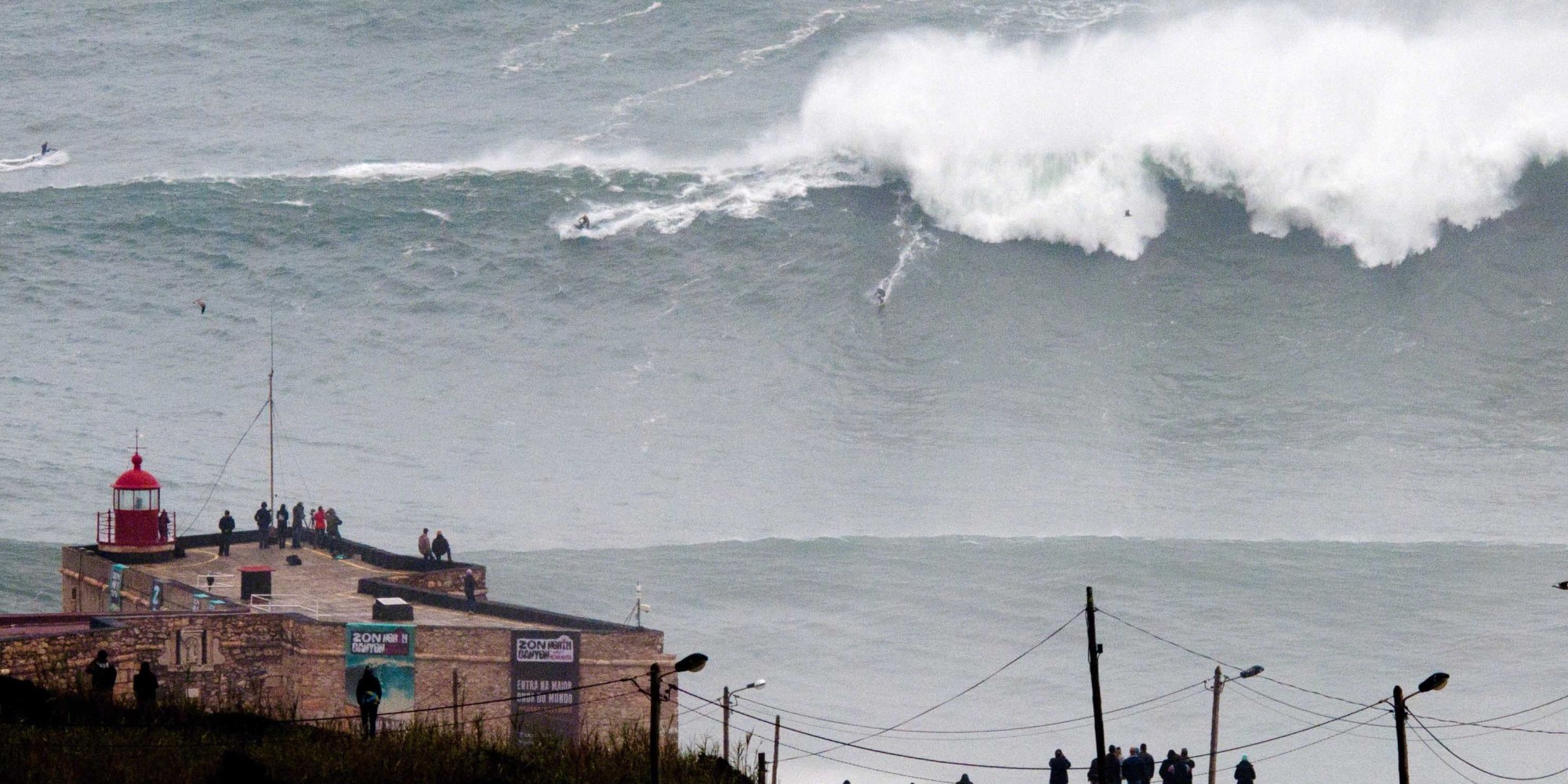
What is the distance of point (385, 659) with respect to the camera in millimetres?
26781

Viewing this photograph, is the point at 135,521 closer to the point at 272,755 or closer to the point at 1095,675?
the point at 272,755

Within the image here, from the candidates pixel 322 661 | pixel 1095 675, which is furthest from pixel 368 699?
pixel 322 661

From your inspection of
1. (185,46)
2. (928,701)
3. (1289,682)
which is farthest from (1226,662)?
(185,46)

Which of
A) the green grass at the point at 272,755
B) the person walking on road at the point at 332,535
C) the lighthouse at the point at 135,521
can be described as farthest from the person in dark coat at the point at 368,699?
the person walking on road at the point at 332,535

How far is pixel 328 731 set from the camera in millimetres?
20719

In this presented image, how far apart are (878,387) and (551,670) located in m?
22.4

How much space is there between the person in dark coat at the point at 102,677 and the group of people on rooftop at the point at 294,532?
14.3m

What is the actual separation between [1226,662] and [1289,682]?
4.68ft

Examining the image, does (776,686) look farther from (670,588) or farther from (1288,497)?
(1288,497)

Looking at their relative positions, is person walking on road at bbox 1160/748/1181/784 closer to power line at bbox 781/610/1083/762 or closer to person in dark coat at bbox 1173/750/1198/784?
person in dark coat at bbox 1173/750/1198/784

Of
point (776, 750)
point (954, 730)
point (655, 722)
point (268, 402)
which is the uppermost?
point (268, 402)

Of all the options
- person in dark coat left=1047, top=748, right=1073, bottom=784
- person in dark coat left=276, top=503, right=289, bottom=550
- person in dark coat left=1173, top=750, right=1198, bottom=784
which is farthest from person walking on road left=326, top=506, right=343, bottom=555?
person in dark coat left=1173, top=750, right=1198, bottom=784

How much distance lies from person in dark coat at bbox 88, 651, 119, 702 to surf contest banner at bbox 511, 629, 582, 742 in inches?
303

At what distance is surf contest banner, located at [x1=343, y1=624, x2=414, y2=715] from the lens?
26.7 metres
